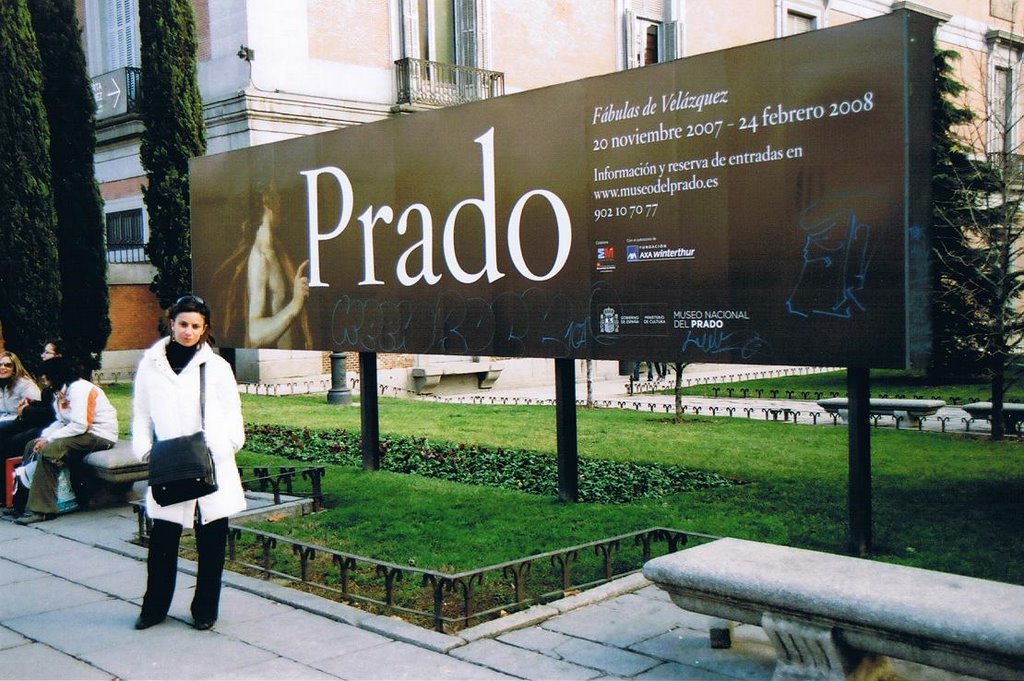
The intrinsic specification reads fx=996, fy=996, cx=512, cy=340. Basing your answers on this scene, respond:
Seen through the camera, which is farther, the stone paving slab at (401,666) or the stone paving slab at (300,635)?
the stone paving slab at (300,635)

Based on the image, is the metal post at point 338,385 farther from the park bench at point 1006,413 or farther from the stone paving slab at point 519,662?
the stone paving slab at point 519,662

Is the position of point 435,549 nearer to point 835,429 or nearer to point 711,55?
point 711,55

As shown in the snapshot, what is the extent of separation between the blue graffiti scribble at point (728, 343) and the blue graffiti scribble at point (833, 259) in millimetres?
325

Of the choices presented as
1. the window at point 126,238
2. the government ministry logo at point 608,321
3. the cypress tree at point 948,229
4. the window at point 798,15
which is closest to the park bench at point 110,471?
the government ministry logo at point 608,321

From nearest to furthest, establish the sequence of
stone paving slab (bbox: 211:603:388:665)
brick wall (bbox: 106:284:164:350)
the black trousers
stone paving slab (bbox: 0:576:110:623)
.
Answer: stone paving slab (bbox: 211:603:388:665) < the black trousers < stone paving slab (bbox: 0:576:110:623) < brick wall (bbox: 106:284:164:350)

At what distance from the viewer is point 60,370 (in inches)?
336

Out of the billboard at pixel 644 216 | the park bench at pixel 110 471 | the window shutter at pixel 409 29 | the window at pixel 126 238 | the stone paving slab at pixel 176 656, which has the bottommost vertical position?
the stone paving slab at pixel 176 656

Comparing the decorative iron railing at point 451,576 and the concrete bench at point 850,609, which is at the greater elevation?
the concrete bench at point 850,609

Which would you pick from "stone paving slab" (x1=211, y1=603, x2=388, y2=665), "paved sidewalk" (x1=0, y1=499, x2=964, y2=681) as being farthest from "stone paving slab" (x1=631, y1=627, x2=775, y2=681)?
"stone paving slab" (x1=211, y1=603, x2=388, y2=665)

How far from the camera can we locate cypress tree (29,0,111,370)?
59.1 feet

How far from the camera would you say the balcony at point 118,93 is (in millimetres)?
24578

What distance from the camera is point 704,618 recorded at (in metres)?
5.46

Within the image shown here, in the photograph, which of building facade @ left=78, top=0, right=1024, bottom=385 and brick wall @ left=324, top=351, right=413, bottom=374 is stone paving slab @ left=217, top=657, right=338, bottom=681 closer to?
building facade @ left=78, top=0, right=1024, bottom=385

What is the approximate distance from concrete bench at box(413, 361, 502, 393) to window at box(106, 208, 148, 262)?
738 cm
